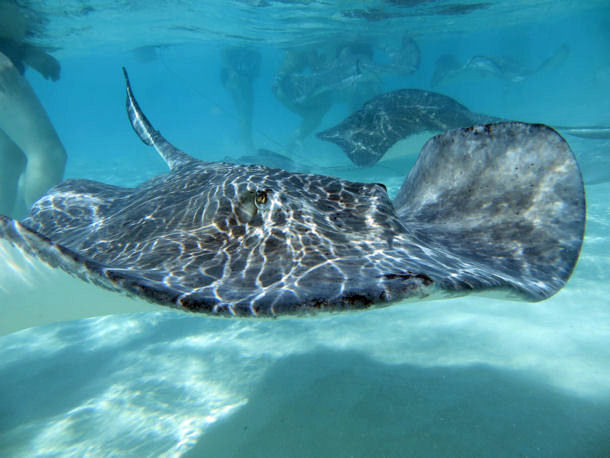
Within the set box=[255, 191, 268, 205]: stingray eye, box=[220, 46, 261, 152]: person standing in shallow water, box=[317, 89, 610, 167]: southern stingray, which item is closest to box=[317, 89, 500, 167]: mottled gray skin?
box=[317, 89, 610, 167]: southern stingray

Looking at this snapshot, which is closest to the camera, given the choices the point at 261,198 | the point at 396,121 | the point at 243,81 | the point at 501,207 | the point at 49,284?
the point at 49,284

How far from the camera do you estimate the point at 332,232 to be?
2.66 metres

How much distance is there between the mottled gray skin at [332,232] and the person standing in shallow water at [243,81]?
24616 millimetres

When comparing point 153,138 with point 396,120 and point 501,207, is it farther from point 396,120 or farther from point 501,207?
point 396,120

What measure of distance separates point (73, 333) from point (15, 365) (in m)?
0.86

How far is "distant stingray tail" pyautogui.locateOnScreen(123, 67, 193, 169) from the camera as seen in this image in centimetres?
570

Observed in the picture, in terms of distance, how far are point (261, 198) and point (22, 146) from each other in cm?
1030

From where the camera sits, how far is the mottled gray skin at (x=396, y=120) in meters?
10.5

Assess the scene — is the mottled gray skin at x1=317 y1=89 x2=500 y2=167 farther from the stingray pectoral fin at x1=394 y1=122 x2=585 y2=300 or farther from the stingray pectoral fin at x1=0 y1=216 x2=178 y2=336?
the stingray pectoral fin at x1=0 y1=216 x2=178 y2=336

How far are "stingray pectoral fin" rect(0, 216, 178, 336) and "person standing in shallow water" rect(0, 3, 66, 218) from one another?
828cm

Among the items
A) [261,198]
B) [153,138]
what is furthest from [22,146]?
[261,198]

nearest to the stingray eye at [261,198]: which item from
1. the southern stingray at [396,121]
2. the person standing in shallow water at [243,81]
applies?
the southern stingray at [396,121]

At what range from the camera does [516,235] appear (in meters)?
3.04

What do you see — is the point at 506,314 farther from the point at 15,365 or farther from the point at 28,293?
the point at 15,365
